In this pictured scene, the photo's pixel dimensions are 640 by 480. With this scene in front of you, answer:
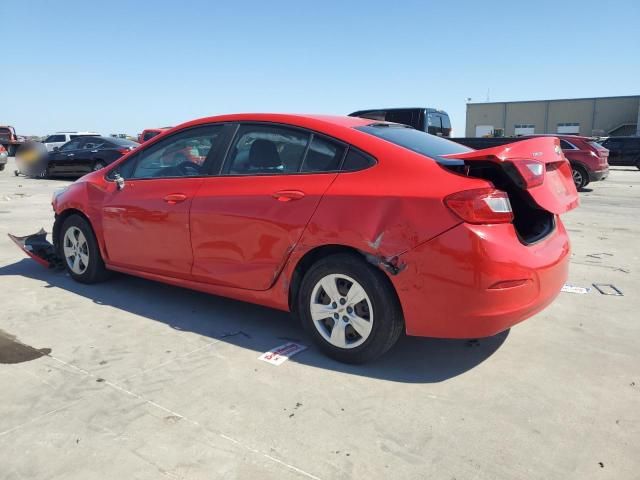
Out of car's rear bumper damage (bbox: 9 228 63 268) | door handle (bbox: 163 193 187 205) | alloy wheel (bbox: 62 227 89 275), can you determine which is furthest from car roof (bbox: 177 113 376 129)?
car's rear bumper damage (bbox: 9 228 63 268)

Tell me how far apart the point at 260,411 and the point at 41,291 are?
3.17 metres

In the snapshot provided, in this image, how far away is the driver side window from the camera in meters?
4.18

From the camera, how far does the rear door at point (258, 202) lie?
11.4ft

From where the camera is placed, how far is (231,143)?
401 cm

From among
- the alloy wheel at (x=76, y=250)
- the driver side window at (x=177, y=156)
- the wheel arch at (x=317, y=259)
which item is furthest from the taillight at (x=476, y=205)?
the alloy wheel at (x=76, y=250)

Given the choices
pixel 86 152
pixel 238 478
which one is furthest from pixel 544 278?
pixel 86 152

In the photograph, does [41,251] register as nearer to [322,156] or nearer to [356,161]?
[322,156]

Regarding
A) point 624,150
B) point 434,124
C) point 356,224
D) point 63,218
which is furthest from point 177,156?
point 624,150

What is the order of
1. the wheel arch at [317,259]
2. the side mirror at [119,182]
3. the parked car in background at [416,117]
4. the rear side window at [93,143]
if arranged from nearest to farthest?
the wheel arch at [317,259], the side mirror at [119,182], the parked car in background at [416,117], the rear side window at [93,143]

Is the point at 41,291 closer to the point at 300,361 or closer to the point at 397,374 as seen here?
the point at 300,361

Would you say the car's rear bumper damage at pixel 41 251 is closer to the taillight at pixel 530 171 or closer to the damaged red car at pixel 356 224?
the damaged red car at pixel 356 224

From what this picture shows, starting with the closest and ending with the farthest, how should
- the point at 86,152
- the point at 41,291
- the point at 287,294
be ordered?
the point at 287,294
the point at 41,291
the point at 86,152

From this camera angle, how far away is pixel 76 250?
512 centimetres

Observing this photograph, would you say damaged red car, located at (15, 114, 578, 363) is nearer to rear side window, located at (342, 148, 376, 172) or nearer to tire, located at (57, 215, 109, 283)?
rear side window, located at (342, 148, 376, 172)
